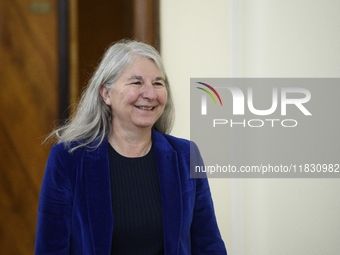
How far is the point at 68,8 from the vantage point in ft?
7.41

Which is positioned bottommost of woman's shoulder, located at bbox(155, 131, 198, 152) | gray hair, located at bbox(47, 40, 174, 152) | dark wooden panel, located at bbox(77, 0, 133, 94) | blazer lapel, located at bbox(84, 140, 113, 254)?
blazer lapel, located at bbox(84, 140, 113, 254)

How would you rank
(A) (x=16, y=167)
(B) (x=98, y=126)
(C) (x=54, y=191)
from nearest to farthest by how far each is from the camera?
(C) (x=54, y=191)
(B) (x=98, y=126)
(A) (x=16, y=167)

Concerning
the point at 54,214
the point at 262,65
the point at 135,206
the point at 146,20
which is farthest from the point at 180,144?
the point at 146,20

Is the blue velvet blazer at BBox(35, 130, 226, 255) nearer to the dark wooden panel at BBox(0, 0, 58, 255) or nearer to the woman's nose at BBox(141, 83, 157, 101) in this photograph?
the woman's nose at BBox(141, 83, 157, 101)

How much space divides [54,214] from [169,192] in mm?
451

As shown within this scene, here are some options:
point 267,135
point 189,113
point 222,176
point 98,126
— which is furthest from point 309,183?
point 98,126

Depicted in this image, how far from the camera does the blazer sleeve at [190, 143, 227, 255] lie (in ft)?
4.74

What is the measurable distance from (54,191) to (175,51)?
1519 millimetres

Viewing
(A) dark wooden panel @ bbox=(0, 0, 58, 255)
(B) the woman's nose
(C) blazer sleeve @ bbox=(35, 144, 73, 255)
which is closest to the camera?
(C) blazer sleeve @ bbox=(35, 144, 73, 255)

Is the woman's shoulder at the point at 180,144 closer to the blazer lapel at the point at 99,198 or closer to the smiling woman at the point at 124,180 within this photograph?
the smiling woman at the point at 124,180

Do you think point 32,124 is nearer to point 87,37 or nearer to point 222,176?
point 87,37

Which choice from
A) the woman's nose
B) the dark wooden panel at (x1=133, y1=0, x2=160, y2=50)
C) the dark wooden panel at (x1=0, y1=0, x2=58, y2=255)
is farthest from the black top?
the dark wooden panel at (x1=133, y1=0, x2=160, y2=50)

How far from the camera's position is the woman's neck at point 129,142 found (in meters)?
1.43

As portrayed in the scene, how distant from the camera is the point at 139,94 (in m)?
1.35
